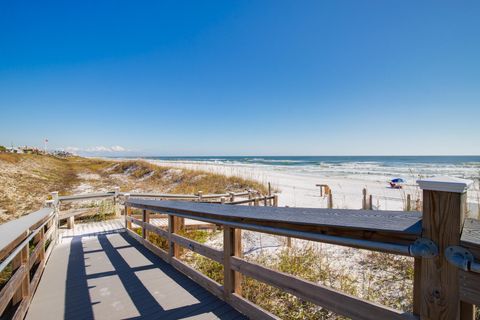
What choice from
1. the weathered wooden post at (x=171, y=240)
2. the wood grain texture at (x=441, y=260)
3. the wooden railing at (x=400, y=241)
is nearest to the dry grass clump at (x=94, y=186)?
the weathered wooden post at (x=171, y=240)

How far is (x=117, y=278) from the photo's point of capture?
374 cm

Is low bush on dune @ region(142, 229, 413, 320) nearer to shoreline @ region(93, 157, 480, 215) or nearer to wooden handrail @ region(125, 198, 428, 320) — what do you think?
wooden handrail @ region(125, 198, 428, 320)

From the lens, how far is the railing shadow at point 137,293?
2729mm

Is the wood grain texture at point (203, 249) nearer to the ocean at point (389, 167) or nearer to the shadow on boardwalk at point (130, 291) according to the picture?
the shadow on boardwalk at point (130, 291)

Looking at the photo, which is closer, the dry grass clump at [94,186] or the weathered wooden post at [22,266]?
the weathered wooden post at [22,266]

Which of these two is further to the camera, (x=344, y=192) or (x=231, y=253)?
(x=344, y=192)

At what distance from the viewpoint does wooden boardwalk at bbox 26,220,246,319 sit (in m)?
2.76

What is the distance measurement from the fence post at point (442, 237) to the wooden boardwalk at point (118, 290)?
1811mm

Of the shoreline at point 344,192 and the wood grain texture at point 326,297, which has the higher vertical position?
the wood grain texture at point 326,297

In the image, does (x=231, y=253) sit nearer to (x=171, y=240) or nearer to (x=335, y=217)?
(x=335, y=217)

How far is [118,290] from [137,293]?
0.30 m

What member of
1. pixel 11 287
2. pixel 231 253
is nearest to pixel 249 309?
pixel 231 253

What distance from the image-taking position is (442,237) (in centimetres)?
117

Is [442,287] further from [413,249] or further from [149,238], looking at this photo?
[149,238]
